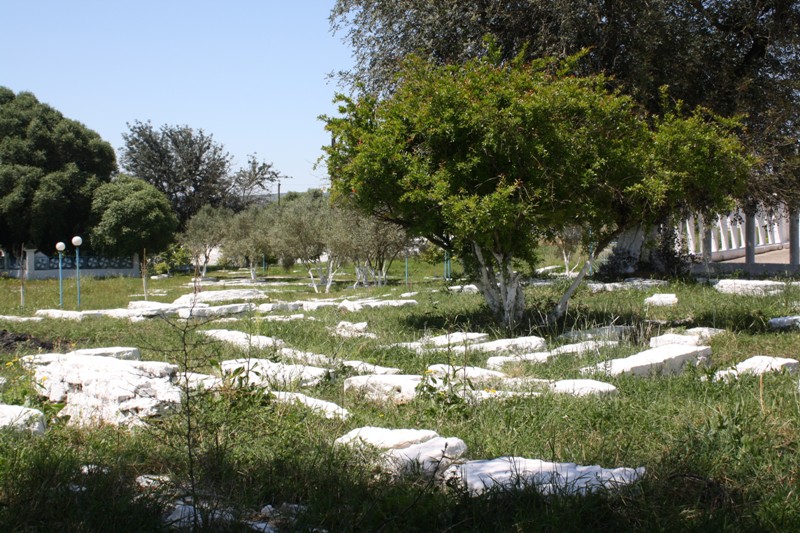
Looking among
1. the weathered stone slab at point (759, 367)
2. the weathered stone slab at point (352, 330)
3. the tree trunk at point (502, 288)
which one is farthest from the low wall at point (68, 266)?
the weathered stone slab at point (759, 367)

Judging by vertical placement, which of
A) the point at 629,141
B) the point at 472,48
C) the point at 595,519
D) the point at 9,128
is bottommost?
the point at 595,519

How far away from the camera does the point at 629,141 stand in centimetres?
1059

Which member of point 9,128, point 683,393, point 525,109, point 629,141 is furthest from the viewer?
point 9,128

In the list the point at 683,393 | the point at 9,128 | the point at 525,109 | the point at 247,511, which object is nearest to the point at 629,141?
the point at 525,109

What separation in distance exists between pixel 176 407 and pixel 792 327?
319 inches

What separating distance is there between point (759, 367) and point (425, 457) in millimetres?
4161

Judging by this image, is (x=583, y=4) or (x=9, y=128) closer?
(x=583, y=4)

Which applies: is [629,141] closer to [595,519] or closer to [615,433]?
[615,433]

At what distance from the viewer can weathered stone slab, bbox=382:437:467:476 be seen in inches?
168

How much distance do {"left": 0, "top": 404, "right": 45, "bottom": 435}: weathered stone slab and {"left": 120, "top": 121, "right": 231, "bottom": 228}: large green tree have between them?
45.1 meters

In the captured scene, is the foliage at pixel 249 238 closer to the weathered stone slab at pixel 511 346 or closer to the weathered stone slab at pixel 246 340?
the weathered stone slab at pixel 246 340

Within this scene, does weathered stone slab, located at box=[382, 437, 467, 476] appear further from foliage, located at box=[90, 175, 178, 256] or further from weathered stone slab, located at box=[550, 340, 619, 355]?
foliage, located at box=[90, 175, 178, 256]

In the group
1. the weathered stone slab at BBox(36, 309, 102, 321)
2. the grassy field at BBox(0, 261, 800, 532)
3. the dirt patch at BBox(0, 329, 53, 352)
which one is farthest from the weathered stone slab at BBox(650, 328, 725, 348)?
the weathered stone slab at BBox(36, 309, 102, 321)

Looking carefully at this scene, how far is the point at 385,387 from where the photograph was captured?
21.8ft
